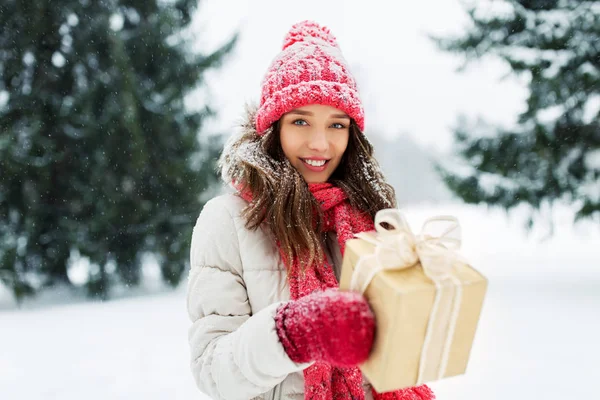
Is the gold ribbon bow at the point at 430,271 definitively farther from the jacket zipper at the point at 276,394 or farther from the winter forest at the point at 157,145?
the winter forest at the point at 157,145

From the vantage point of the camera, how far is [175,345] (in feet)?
15.2

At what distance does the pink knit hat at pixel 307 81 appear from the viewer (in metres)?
1.32

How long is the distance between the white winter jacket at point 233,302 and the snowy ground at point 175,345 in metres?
2.69

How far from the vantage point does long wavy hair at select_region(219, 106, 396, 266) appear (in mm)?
1272

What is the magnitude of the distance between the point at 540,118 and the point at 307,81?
5.60 meters

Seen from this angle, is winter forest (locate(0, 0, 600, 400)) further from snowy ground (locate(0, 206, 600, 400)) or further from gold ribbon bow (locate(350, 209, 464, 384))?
gold ribbon bow (locate(350, 209, 464, 384))

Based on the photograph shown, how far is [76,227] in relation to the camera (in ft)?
19.8

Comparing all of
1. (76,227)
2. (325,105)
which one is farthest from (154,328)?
(325,105)

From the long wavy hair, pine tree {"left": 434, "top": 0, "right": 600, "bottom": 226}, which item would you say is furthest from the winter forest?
the long wavy hair

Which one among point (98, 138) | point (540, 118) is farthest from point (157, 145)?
point (540, 118)

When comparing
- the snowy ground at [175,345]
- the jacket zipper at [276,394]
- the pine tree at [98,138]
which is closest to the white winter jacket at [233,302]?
the jacket zipper at [276,394]

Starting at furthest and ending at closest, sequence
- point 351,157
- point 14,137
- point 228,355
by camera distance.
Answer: point 14,137, point 351,157, point 228,355

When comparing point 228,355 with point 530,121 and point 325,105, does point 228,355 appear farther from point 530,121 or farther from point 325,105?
point 530,121

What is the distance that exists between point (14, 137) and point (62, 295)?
228cm
